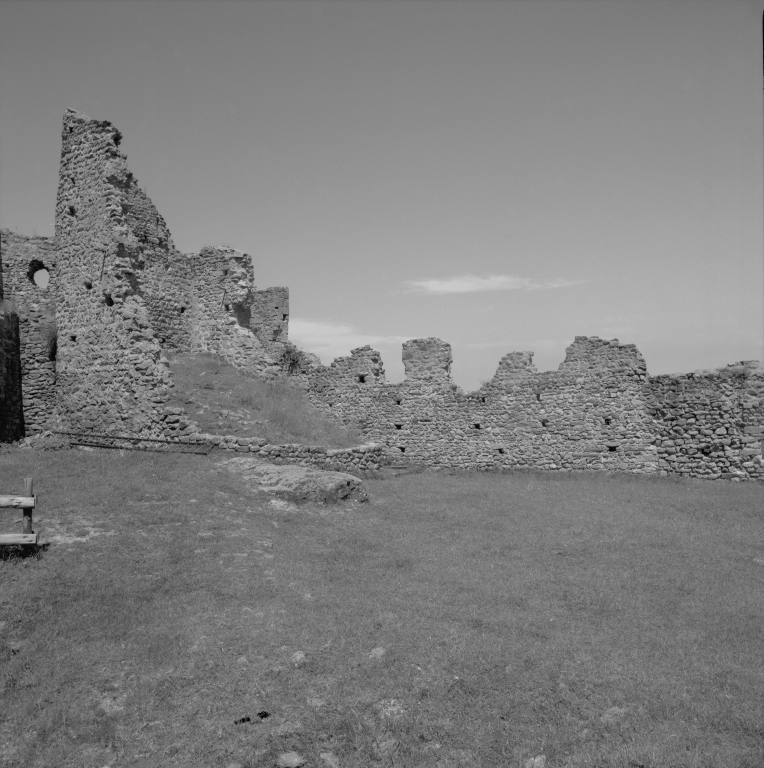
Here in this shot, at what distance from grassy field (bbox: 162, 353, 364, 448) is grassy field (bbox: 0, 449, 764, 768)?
5.08m

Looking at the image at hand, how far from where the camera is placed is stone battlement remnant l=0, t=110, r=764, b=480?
62.4 feet

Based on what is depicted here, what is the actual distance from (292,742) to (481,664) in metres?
2.35

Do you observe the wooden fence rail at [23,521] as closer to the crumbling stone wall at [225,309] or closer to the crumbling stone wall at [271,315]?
the crumbling stone wall at [225,309]

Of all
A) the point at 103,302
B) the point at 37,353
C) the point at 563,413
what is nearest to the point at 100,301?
the point at 103,302

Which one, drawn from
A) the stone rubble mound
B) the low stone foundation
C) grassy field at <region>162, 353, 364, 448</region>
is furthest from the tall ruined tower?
the stone rubble mound

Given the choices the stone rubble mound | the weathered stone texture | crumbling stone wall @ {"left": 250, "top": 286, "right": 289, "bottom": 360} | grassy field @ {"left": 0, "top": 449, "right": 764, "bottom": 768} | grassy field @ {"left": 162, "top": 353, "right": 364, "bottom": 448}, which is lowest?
grassy field @ {"left": 0, "top": 449, "right": 764, "bottom": 768}

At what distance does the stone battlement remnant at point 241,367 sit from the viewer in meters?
19.0

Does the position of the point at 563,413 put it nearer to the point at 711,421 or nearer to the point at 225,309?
the point at 711,421

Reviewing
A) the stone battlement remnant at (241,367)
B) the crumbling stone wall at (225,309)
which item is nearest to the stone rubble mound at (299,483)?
the stone battlement remnant at (241,367)

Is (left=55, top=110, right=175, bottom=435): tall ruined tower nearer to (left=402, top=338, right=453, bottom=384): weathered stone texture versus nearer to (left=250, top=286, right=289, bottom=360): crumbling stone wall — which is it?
(left=250, top=286, right=289, bottom=360): crumbling stone wall

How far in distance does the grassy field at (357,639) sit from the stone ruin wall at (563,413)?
7.58 meters

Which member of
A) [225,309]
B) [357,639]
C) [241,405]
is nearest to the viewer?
[357,639]

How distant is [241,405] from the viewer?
67.6 feet

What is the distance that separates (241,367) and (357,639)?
18613mm
